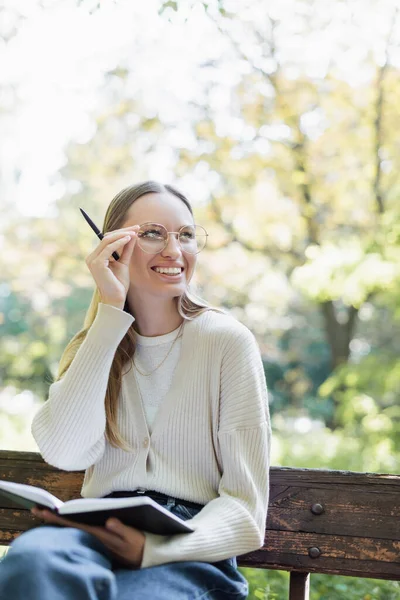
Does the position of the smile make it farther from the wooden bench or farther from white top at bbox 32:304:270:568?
the wooden bench

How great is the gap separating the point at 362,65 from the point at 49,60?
4.53m

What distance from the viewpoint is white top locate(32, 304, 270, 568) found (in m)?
1.91

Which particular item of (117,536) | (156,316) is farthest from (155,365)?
(117,536)

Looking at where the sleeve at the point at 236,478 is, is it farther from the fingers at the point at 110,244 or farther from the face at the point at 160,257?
the fingers at the point at 110,244

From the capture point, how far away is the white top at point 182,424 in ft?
6.26

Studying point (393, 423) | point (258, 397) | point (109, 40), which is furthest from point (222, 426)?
point (109, 40)

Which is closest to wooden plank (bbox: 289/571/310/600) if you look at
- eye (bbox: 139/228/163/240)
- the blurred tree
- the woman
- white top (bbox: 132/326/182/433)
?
the woman

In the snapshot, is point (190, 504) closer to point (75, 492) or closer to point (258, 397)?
point (258, 397)

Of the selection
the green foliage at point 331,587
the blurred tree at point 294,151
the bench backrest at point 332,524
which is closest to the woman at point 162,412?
the bench backrest at point 332,524

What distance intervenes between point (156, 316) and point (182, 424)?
1.07ft

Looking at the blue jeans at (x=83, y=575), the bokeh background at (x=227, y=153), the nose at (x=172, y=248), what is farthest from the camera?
the bokeh background at (x=227, y=153)

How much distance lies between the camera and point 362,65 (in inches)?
347

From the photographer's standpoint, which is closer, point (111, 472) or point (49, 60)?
point (111, 472)

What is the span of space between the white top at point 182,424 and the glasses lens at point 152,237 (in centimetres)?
21
